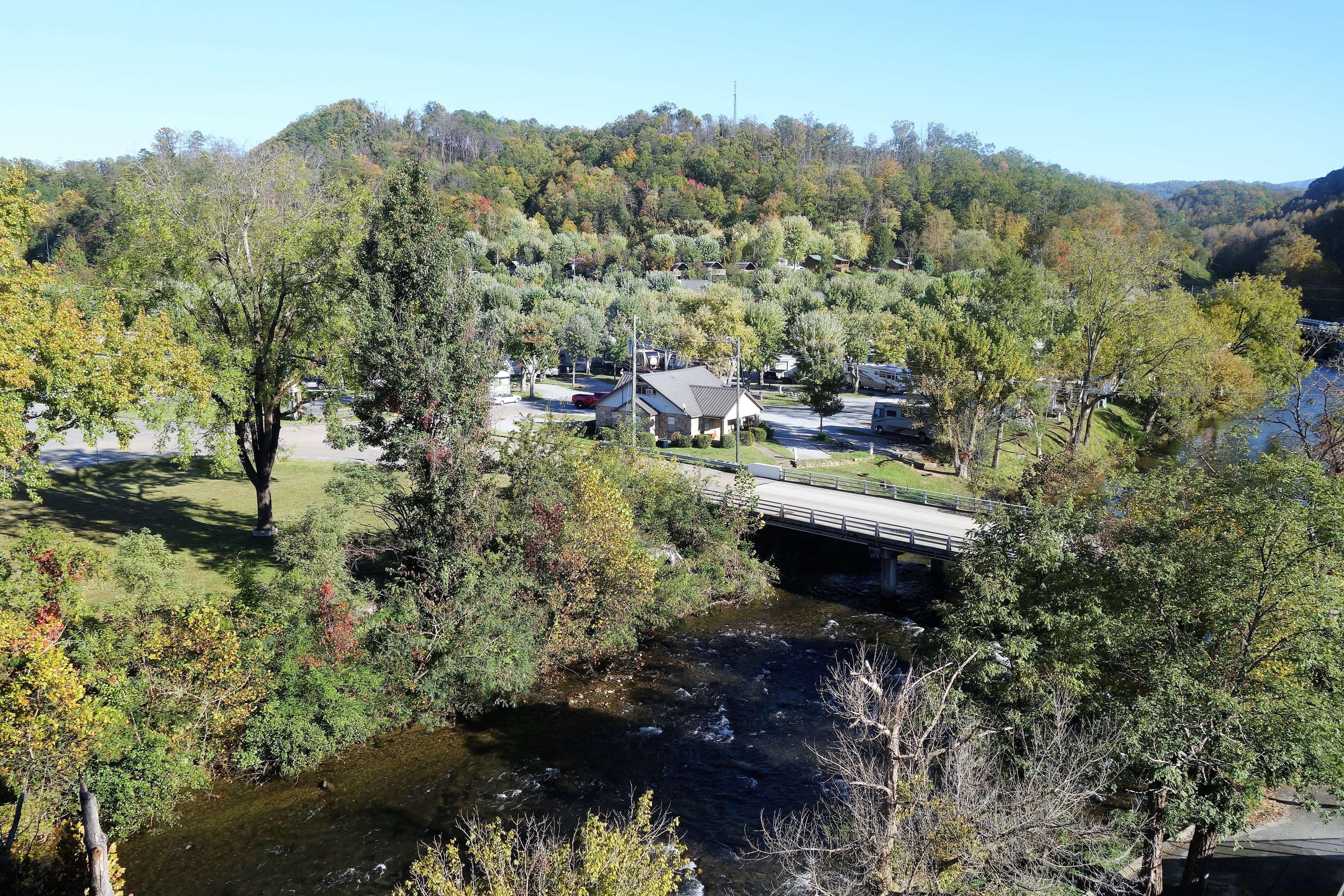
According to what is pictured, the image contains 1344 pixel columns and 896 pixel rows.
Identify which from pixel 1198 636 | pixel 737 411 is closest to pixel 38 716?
pixel 1198 636

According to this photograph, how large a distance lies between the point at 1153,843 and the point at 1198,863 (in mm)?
1546

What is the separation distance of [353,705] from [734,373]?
57575 millimetres

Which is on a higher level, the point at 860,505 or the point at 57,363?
the point at 57,363

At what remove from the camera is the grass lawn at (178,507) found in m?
28.4

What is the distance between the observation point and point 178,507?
32938mm

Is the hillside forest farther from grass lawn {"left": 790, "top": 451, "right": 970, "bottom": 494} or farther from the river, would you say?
grass lawn {"left": 790, "top": 451, "right": 970, "bottom": 494}

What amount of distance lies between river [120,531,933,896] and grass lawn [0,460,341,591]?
921 centimetres

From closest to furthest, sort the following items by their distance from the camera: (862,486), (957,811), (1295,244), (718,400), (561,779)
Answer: (957,811)
(561,779)
(862,486)
(718,400)
(1295,244)

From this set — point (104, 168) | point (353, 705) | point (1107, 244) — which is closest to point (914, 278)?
point (1107, 244)

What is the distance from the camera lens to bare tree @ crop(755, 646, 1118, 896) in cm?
1166

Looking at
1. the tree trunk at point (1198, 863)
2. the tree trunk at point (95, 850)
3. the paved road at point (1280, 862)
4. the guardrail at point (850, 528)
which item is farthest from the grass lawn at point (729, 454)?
the tree trunk at point (95, 850)

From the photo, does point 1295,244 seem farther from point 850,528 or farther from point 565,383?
point 850,528

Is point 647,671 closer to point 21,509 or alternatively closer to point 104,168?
point 21,509

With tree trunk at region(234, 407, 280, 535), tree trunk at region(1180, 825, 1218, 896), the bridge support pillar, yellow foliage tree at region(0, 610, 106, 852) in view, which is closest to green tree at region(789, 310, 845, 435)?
the bridge support pillar
